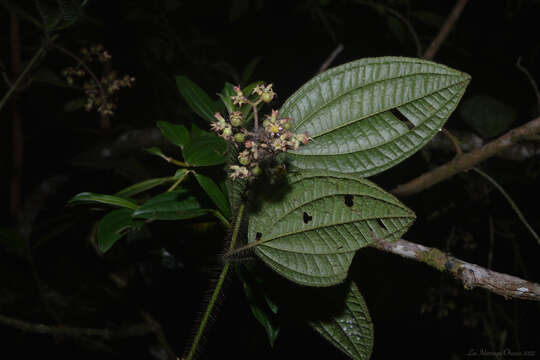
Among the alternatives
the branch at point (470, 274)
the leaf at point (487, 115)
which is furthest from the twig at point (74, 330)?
the leaf at point (487, 115)

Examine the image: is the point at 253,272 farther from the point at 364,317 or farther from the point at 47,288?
the point at 47,288

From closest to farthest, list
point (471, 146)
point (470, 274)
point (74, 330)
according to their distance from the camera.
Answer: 1. point (470, 274)
2. point (74, 330)
3. point (471, 146)

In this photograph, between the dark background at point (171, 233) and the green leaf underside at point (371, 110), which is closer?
the green leaf underside at point (371, 110)

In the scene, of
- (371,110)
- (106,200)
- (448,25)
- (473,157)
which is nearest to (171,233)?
(106,200)

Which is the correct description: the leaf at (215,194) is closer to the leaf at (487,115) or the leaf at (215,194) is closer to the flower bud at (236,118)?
the flower bud at (236,118)

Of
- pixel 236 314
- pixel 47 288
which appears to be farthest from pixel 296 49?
pixel 47 288

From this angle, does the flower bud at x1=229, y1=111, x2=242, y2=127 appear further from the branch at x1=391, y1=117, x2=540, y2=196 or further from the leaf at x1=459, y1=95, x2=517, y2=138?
the leaf at x1=459, y1=95, x2=517, y2=138

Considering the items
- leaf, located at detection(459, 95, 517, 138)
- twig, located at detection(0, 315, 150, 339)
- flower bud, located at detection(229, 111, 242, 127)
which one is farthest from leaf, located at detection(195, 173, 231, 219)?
leaf, located at detection(459, 95, 517, 138)

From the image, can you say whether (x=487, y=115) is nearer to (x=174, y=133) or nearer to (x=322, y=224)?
(x=322, y=224)
